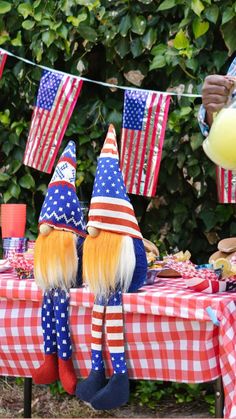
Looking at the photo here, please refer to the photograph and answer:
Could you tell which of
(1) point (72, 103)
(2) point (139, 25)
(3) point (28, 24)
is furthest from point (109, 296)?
(3) point (28, 24)

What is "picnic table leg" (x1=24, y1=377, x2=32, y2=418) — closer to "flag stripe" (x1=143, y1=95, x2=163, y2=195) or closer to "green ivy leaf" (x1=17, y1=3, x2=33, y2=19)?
"flag stripe" (x1=143, y1=95, x2=163, y2=195)

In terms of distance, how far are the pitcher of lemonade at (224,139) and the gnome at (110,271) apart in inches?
9.8

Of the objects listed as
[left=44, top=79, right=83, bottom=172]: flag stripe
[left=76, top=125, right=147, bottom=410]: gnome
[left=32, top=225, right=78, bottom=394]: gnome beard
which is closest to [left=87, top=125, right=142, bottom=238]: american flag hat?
[left=76, top=125, right=147, bottom=410]: gnome

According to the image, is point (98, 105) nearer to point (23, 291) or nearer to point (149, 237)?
point (149, 237)

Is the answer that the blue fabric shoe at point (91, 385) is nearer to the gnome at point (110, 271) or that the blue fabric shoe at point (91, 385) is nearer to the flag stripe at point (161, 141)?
the gnome at point (110, 271)

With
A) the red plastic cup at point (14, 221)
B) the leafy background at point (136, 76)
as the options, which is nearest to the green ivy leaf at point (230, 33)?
the leafy background at point (136, 76)

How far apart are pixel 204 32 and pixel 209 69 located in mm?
149

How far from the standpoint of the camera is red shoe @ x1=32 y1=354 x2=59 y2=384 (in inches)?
65.1

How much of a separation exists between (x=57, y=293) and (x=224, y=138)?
0.54 m

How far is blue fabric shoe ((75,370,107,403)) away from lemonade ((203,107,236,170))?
545 mm

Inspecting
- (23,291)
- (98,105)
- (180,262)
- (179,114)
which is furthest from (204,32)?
(23,291)

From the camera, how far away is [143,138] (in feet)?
8.63

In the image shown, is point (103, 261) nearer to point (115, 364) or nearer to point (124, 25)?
point (115, 364)

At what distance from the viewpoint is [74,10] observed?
281 centimetres
